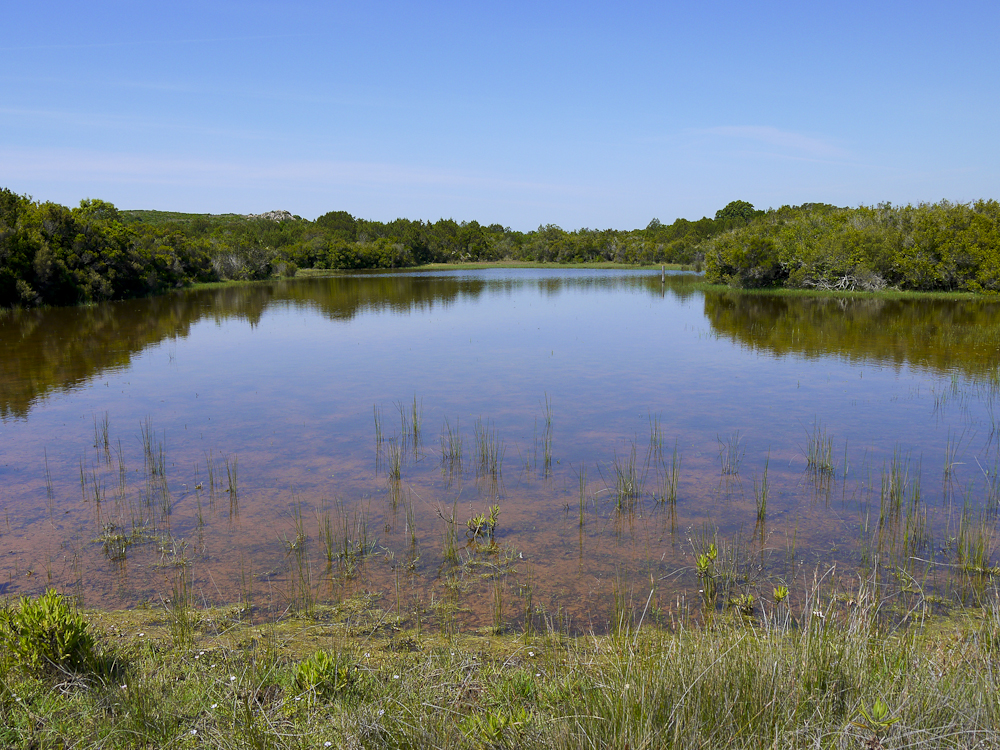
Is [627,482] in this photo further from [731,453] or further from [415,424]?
[415,424]

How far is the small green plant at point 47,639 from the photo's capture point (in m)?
4.45

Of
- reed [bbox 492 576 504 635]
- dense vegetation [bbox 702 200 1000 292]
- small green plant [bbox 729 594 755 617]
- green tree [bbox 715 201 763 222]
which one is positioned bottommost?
reed [bbox 492 576 504 635]

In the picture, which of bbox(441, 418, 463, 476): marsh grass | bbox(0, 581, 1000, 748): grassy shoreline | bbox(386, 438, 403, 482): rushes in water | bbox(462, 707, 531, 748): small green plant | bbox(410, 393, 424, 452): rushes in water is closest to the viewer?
bbox(0, 581, 1000, 748): grassy shoreline

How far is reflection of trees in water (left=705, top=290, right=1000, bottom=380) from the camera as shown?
18422 millimetres

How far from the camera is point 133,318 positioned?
104ft

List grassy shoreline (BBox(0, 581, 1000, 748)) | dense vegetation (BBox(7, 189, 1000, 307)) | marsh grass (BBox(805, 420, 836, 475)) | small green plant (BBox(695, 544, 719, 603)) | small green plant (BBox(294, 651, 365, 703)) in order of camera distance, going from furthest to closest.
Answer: dense vegetation (BBox(7, 189, 1000, 307)) → marsh grass (BBox(805, 420, 836, 475)) → small green plant (BBox(695, 544, 719, 603)) → small green plant (BBox(294, 651, 365, 703)) → grassy shoreline (BBox(0, 581, 1000, 748))

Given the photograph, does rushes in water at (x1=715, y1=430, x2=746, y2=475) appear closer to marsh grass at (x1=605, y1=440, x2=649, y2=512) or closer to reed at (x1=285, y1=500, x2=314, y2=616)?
marsh grass at (x1=605, y1=440, x2=649, y2=512)

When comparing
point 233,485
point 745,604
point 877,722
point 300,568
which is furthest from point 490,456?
point 877,722

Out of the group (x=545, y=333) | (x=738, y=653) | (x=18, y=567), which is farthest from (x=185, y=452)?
(x=545, y=333)

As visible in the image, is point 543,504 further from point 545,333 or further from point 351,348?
point 545,333

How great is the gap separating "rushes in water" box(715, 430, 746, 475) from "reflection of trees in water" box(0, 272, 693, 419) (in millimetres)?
13589

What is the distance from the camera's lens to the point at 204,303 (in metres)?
41.4

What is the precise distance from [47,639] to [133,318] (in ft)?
102

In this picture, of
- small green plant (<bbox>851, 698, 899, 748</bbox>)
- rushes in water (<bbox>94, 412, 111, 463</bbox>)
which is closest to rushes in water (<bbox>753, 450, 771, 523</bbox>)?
small green plant (<bbox>851, 698, 899, 748</bbox>)
